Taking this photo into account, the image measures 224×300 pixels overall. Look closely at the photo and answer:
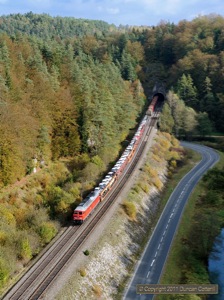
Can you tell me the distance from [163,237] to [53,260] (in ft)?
64.8

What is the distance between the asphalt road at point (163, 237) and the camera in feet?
137

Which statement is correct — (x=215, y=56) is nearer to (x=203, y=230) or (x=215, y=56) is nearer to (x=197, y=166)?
(x=197, y=166)

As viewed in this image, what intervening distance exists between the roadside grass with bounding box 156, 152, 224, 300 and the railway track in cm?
1153

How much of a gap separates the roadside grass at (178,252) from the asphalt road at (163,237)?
2.26 feet

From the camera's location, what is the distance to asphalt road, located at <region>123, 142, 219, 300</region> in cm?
4172

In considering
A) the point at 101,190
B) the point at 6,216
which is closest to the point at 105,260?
the point at 6,216

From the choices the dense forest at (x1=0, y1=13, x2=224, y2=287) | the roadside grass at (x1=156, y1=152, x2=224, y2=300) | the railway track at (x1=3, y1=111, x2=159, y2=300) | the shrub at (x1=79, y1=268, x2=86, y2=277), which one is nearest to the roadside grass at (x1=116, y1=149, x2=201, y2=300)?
the roadside grass at (x1=156, y1=152, x2=224, y2=300)

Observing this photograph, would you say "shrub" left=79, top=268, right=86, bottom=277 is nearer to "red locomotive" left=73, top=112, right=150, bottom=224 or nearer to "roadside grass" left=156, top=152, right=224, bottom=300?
"roadside grass" left=156, top=152, right=224, bottom=300

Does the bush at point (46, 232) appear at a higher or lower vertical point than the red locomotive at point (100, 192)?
lower

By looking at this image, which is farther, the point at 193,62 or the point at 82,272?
the point at 193,62

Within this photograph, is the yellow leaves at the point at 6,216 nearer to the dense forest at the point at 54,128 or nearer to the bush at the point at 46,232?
the dense forest at the point at 54,128

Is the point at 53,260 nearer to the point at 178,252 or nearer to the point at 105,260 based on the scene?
the point at 105,260

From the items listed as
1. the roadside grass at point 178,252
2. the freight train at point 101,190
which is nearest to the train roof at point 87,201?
the freight train at point 101,190

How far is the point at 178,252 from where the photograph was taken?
48531mm
